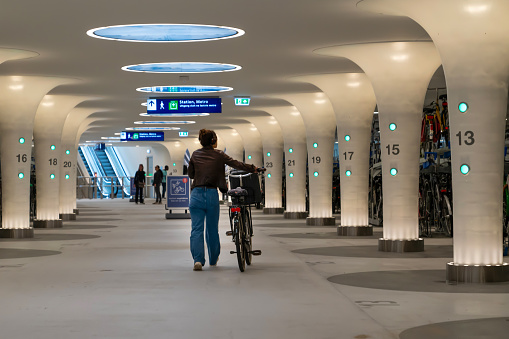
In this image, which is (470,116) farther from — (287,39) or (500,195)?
(287,39)

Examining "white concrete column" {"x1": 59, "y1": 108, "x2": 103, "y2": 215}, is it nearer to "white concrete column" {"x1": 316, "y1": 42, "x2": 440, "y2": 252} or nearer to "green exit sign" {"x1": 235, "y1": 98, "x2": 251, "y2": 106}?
"green exit sign" {"x1": 235, "y1": 98, "x2": 251, "y2": 106}

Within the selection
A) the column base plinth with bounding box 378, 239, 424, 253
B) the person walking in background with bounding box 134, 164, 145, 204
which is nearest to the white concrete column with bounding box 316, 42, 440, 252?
the column base plinth with bounding box 378, 239, 424, 253

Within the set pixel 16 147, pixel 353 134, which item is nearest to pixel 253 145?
pixel 353 134

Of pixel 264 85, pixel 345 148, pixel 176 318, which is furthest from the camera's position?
pixel 264 85

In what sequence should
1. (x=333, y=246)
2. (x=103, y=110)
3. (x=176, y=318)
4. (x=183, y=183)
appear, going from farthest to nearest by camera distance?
(x=103, y=110), (x=183, y=183), (x=333, y=246), (x=176, y=318)

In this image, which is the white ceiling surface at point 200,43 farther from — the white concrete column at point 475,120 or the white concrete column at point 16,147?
the white concrete column at point 475,120

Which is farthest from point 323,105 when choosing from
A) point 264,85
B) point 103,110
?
point 103,110

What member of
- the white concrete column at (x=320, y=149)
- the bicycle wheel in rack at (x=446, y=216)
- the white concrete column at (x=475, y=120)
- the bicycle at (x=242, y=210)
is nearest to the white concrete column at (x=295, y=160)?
the white concrete column at (x=320, y=149)

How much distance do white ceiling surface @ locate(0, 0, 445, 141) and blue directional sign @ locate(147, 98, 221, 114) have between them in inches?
41.2

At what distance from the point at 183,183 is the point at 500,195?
58.5 ft

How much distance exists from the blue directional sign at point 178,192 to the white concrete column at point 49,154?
13.2 feet

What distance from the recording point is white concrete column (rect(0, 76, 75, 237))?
19531 millimetres

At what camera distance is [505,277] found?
418 inches

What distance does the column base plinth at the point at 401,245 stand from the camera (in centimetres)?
1528
